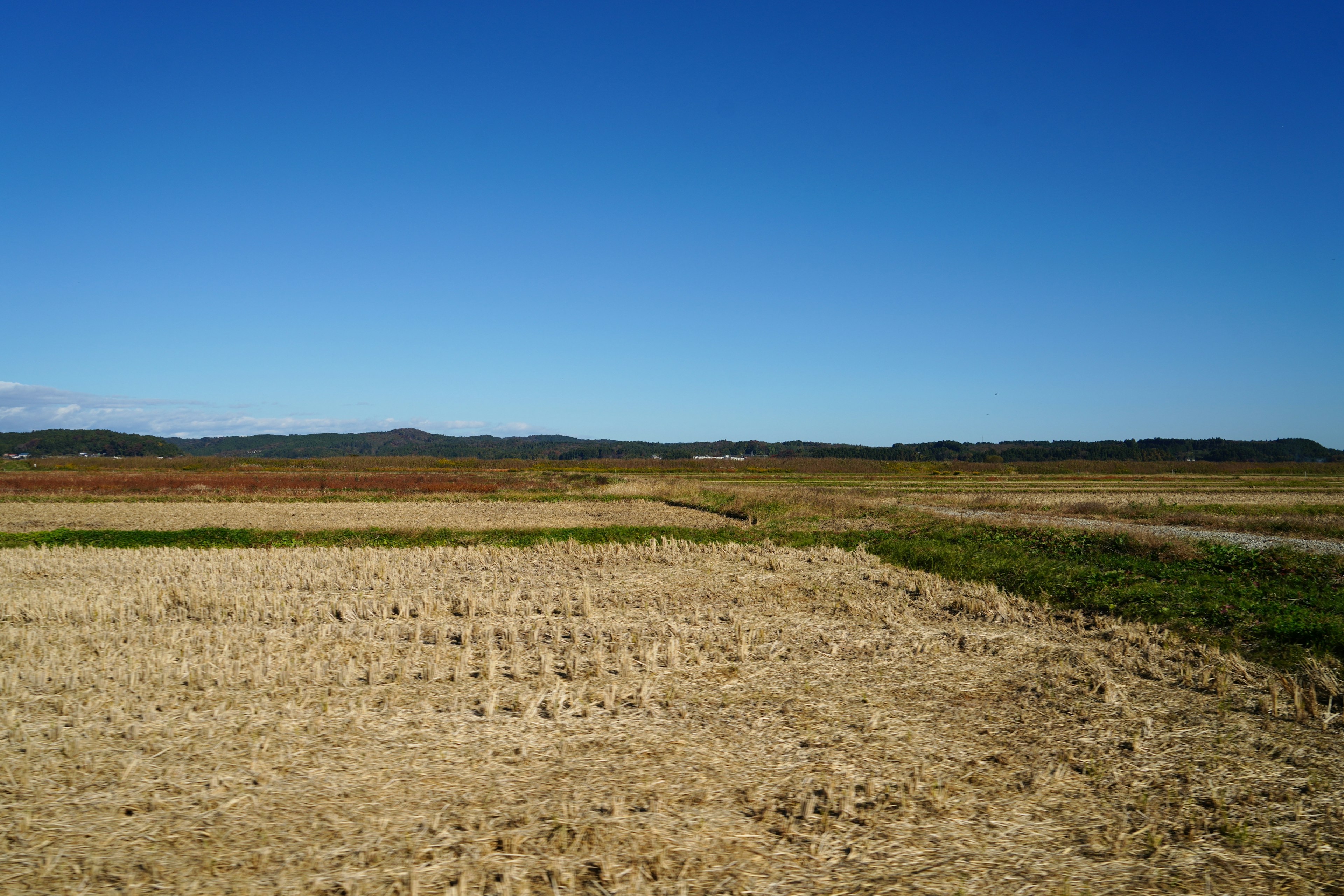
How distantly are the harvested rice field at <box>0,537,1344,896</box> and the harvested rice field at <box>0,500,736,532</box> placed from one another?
17.3 meters

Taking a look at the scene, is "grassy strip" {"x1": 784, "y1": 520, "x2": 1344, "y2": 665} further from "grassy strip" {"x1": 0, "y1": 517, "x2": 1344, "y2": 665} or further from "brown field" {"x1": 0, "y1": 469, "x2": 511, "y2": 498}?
"brown field" {"x1": 0, "y1": 469, "x2": 511, "y2": 498}

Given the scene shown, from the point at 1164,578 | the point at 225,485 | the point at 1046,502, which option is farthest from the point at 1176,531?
the point at 225,485

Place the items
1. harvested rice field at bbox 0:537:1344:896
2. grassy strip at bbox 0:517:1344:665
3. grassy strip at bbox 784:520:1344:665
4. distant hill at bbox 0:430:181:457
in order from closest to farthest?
1. harvested rice field at bbox 0:537:1344:896
2. grassy strip at bbox 784:520:1344:665
3. grassy strip at bbox 0:517:1344:665
4. distant hill at bbox 0:430:181:457

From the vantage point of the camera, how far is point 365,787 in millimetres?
6262

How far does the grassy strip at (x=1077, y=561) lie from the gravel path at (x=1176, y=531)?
8.71 feet

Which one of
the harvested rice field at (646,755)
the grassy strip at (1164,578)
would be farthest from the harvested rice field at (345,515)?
the harvested rice field at (646,755)

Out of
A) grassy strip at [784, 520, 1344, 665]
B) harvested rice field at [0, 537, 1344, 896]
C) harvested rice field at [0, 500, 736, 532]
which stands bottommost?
harvested rice field at [0, 500, 736, 532]

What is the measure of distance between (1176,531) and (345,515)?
3614 centimetres

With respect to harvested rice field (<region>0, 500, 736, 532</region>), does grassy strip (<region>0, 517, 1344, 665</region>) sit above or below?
above

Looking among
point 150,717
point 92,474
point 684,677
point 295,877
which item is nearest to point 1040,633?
point 684,677

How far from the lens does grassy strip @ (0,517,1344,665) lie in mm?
12508

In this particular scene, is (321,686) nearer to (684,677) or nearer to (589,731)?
(589,731)

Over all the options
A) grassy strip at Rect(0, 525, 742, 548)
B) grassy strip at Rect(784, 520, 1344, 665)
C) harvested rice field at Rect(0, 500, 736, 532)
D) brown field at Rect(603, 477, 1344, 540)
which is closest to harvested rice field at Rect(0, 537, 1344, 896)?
grassy strip at Rect(784, 520, 1344, 665)

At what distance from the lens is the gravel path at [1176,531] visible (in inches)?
953
